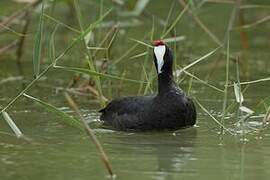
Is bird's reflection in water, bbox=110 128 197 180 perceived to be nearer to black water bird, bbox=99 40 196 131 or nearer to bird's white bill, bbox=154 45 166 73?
black water bird, bbox=99 40 196 131

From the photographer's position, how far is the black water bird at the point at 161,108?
290 inches

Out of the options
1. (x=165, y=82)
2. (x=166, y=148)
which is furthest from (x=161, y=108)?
(x=166, y=148)

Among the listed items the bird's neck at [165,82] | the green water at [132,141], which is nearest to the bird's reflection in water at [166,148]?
the green water at [132,141]

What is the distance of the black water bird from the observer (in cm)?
738

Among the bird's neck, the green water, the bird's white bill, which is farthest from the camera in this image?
the bird's neck

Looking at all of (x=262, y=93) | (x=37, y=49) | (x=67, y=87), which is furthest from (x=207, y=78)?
(x=37, y=49)

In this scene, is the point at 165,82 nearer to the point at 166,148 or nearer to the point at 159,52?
the point at 159,52

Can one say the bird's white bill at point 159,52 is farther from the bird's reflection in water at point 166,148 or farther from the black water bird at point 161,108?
the bird's reflection in water at point 166,148

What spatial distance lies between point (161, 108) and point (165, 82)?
25 centimetres

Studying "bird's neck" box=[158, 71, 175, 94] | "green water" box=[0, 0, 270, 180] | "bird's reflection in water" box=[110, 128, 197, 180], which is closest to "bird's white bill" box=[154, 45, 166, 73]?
"bird's neck" box=[158, 71, 175, 94]

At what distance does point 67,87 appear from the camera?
898 centimetres

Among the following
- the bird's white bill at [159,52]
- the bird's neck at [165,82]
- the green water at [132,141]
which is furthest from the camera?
the bird's neck at [165,82]

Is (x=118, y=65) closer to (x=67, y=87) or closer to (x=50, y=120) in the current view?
(x=67, y=87)

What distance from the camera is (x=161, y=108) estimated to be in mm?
7434
